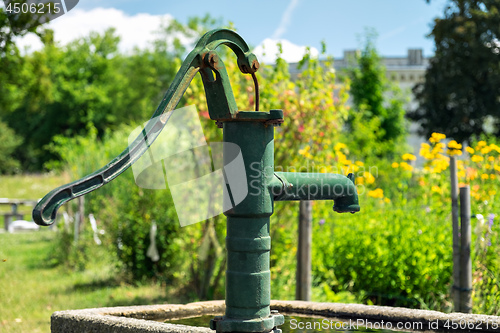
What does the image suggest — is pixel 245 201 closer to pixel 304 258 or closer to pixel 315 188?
pixel 315 188

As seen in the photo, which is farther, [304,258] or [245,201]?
[304,258]

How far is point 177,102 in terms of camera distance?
4.58ft

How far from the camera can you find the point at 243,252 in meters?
1.50

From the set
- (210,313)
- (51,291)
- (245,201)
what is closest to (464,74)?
(51,291)

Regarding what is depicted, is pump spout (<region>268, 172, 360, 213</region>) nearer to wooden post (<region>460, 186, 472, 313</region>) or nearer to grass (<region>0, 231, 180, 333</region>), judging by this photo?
wooden post (<region>460, 186, 472, 313</region>)

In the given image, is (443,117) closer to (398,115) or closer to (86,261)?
(398,115)

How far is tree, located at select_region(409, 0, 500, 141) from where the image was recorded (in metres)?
19.3

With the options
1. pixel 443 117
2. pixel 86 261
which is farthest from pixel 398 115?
pixel 86 261

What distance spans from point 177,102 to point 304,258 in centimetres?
287

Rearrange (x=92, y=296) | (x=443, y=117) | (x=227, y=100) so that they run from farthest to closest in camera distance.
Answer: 1. (x=443, y=117)
2. (x=92, y=296)
3. (x=227, y=100)

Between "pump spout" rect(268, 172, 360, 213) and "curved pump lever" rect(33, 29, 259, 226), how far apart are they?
0.27 meters

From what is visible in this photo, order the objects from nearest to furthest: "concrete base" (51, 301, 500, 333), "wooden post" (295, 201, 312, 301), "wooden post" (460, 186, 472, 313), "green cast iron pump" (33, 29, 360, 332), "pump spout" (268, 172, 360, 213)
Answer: "green cast iron pump" (33, 29, 360, 332)
"pump spout" (268, 172, 360, 213)
"concrete base" (51, 301, 500, 333)
"wooden post" (460, 186, 472, 313)
"wooden post" (295, 201, 312, 301)

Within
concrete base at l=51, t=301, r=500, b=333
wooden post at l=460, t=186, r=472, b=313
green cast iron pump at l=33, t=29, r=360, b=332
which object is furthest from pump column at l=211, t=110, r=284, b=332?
wooden post at l=460, t=186, r=472, b=313

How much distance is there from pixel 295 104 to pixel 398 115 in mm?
19283
